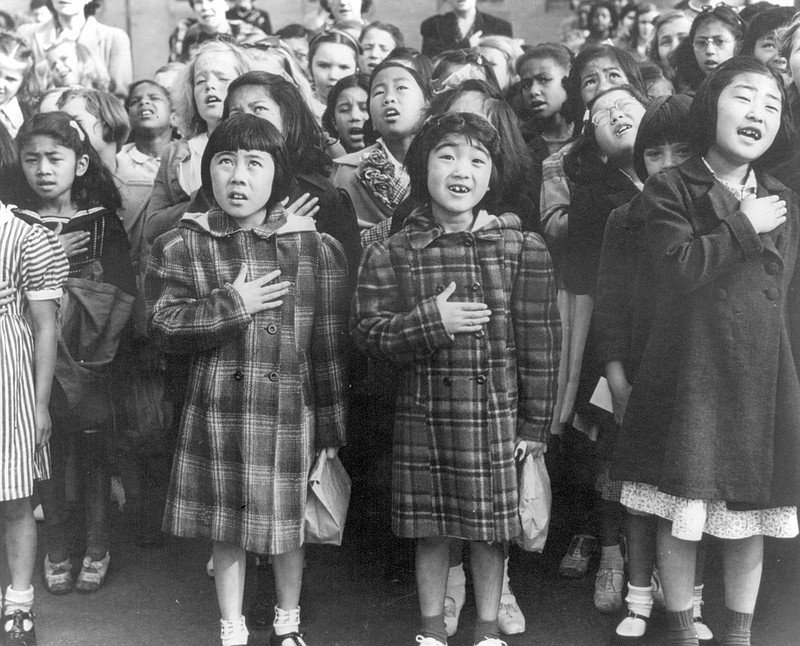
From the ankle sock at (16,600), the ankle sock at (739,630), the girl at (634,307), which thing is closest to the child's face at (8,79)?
the ankle sock at (16,600)

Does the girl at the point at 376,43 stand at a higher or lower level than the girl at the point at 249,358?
higher

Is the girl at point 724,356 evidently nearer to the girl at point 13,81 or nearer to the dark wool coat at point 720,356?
the dark wool coat at point 720,356

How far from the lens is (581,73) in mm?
4141

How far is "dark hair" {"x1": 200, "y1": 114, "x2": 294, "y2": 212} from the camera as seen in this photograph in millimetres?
3160

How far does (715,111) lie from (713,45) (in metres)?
1.56

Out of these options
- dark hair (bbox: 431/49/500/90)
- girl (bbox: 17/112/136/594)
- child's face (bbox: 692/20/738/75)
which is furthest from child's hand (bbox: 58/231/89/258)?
child's face (bbox: 692/20/738/75)

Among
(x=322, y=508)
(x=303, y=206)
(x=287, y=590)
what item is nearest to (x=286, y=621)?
(x=287, y=590)

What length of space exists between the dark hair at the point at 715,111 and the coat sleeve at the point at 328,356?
3.95 feet

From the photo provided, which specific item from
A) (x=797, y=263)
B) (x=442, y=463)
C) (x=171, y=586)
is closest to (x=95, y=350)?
(x=171, y=586)

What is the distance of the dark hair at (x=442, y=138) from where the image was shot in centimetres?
314

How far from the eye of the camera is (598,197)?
11.8 ft

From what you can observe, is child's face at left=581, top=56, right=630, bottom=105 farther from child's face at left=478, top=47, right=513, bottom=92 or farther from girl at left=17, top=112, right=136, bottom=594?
girl at left=17, top=112, right=136, bottom=594

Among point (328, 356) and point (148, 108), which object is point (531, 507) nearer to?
point (328, 356)

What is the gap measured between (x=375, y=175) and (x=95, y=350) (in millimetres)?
1248
